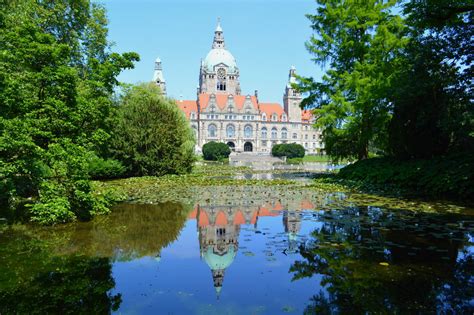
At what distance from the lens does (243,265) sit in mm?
5273

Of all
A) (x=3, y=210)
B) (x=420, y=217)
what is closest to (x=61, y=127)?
(x=3, y=210)

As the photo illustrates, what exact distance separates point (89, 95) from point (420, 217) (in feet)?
28.6

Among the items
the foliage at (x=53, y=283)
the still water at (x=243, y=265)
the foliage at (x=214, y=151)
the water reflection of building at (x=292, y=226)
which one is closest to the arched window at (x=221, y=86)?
the foliage at (x=214, y=151)

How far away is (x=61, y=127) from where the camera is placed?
27.0 feet

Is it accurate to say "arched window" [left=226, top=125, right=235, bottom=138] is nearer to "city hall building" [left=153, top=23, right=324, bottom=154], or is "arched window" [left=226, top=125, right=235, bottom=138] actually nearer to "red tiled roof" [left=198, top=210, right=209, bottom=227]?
"city hall building" [left=153, top=23, right=324, bottom=154]

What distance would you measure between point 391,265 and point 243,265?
6.82 feet

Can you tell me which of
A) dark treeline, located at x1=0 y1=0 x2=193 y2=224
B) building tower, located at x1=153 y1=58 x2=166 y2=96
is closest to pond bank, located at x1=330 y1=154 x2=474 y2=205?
dark treeline, located at x1=0 y1=0 x2=193 y2=224

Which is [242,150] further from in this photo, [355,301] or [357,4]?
[355,301]

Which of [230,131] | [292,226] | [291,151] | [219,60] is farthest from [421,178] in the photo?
[219,60]

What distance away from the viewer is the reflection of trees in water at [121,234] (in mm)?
5891

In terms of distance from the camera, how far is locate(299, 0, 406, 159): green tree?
18.3 metres

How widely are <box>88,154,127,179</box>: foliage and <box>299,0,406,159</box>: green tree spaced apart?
11058 mm

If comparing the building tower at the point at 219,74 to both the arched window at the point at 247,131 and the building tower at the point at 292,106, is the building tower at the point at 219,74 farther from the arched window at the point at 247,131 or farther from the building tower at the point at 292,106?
the building tower at the point at 292,106

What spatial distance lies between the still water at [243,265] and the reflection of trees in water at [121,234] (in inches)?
0.8
